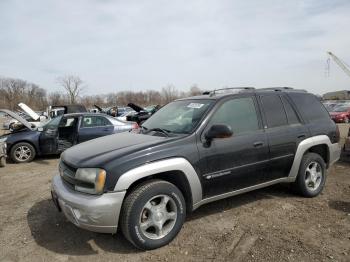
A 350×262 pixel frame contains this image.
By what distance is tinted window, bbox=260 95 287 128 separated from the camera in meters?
4.77

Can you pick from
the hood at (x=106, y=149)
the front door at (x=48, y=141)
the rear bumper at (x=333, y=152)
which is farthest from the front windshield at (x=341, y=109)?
the hood at (x=106, y=149)

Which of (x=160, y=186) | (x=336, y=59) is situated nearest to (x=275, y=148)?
(x=160, y=186)

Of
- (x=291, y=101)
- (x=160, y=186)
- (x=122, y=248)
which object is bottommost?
(x=122, y=248)

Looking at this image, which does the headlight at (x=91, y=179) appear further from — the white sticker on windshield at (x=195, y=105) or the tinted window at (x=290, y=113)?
the tinted window at (x=290, y=113)

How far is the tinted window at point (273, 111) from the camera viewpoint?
4770 mm

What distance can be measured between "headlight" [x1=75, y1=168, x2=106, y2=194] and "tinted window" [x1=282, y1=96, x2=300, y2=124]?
305 centimetres

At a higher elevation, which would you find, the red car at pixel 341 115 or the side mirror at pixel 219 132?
the side mirror at pixel 219 132

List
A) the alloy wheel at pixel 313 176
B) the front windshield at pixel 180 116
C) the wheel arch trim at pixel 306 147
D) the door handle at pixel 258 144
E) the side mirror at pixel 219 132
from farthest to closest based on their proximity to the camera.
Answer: the alloy wheel at pixel 313 176, the wheel arch trim at pixel 306 147, the door handle at pixel 258 144, the front windshield at pixel 180 116, the side mirror at pixel 219 132

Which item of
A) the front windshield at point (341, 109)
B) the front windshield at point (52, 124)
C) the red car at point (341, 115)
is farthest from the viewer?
the front windshield at point (341, 109)

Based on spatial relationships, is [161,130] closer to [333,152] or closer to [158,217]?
[158,217]

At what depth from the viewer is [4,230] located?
433cm

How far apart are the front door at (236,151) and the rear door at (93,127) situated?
6253 mm

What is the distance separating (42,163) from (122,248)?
6.37m

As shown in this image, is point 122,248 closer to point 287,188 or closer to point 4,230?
point 4,230
